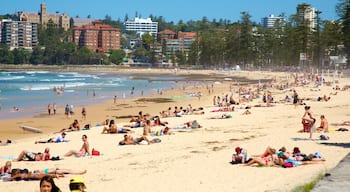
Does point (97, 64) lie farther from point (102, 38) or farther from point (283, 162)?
point (283, 162)

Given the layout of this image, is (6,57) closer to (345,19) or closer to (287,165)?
(345,19)

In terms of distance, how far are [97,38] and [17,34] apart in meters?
23.3

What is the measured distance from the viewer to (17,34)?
14175 cm

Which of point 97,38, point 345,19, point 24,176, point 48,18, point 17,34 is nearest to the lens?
point 24,176

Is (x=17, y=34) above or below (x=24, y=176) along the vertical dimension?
A: above

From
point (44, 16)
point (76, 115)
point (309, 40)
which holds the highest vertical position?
point (44, 16)

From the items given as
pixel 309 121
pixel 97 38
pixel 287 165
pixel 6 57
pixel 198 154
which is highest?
pixel 97 38

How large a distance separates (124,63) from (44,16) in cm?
6210

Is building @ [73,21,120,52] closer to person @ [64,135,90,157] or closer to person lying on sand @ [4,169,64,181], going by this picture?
person @ [64,135,90,157]

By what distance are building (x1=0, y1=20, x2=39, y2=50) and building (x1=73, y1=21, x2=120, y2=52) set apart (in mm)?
14003

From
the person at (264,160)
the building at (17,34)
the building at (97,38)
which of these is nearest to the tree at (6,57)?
the building at (17,34)

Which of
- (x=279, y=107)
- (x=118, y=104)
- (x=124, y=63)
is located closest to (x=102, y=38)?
(x=124, y=63)

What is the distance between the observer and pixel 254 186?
7180 millimetres

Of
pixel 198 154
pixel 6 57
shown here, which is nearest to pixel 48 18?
pixel 6 57
